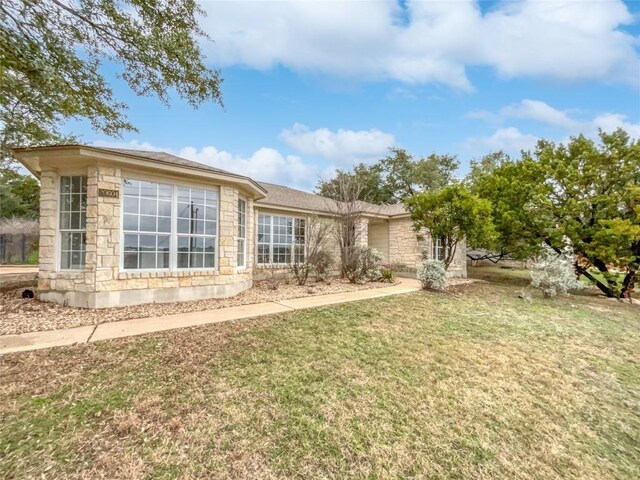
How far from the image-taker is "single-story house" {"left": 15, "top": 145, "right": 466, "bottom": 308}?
249 inches

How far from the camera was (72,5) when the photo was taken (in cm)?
600

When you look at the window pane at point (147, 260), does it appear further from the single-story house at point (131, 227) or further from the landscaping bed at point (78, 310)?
the landscaping bed at point (78, 310)

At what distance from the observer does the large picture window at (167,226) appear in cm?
675

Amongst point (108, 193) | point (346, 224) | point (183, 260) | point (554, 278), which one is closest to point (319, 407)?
point (183, 260)

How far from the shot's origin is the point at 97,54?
6770 mm

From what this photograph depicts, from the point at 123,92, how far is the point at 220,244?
484cm

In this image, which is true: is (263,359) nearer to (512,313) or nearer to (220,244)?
→ (220,244)

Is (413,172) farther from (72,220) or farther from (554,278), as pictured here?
(72,220)

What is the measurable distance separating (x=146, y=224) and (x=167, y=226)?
450 mm

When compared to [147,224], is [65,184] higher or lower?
higher

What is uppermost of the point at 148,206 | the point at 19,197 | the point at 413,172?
the point at 413,172

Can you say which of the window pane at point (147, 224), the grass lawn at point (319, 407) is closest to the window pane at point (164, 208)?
the window pane at point (147, 224)

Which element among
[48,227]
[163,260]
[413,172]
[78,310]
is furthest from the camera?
[413,172]

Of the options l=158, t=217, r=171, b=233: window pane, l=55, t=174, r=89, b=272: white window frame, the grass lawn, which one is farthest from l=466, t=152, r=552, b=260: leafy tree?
l=55, t=174, r=89, b=272: white window frame
